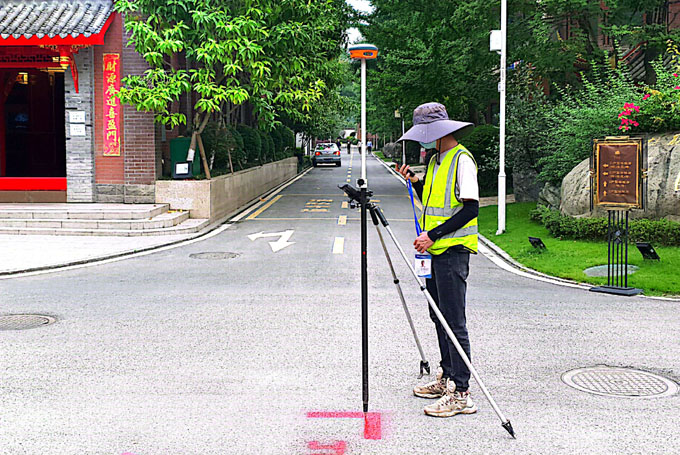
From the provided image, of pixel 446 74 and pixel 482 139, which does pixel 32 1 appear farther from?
pixel 482 139

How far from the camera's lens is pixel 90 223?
1698cm

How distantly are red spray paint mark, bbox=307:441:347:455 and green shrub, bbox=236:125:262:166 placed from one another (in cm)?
2320

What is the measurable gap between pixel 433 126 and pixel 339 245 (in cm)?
980

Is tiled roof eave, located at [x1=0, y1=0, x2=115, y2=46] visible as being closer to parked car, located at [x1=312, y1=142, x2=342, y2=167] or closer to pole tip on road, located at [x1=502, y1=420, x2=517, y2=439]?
pole tip on road, located at [x1=502, y1=420, x2=517, y2=439]

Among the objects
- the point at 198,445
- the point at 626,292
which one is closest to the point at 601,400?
the point at 198,445

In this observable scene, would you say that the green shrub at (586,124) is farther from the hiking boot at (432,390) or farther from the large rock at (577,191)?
the hiking boot at (432,390)

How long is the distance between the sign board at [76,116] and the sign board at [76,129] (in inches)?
3.9

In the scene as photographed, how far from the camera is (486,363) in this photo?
6.80 metres

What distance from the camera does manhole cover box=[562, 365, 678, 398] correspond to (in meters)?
6.02

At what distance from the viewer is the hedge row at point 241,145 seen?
2200cm

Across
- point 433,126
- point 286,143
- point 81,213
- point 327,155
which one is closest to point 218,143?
point 81,213

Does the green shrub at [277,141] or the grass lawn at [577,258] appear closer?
the grass lawn at [577,258]

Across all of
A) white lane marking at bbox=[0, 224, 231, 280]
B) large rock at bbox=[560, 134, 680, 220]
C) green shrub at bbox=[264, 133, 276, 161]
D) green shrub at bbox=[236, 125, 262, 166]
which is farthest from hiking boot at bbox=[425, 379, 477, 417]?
green shrub at bbox=[264, 133, 276, 161]

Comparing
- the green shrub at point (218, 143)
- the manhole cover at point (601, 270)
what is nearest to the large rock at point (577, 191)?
the manhole cover at point (601, 270)
